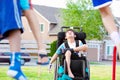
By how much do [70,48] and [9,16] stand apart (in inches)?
116

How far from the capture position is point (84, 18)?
30812 mm

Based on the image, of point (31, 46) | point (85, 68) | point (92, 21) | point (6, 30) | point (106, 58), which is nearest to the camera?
point (6, 30)

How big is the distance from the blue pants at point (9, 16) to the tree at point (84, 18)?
27.2 meters

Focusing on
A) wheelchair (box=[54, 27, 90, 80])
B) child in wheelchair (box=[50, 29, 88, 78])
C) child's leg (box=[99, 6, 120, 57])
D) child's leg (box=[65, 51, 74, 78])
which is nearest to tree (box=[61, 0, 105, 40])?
wheelchair (box=[54, 27, 90, 80])

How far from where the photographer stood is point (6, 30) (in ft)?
7.84

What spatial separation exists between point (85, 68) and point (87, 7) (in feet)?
86.5

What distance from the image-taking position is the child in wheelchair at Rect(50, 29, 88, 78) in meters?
5.24

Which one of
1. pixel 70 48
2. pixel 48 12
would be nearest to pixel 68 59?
pixel 70 48

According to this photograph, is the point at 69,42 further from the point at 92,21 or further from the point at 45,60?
the point at 92,21

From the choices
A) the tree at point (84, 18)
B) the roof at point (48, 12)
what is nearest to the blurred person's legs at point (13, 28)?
the tree at point (84, 18)

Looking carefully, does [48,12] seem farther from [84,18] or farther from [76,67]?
[76,67]

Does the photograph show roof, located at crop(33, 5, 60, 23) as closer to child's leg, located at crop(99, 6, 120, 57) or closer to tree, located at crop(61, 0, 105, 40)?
tree, located at crop(61, 0, 105, 40)

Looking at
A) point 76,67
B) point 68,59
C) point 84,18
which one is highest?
point 84,18

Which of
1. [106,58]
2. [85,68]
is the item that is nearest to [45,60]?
[85,68]
